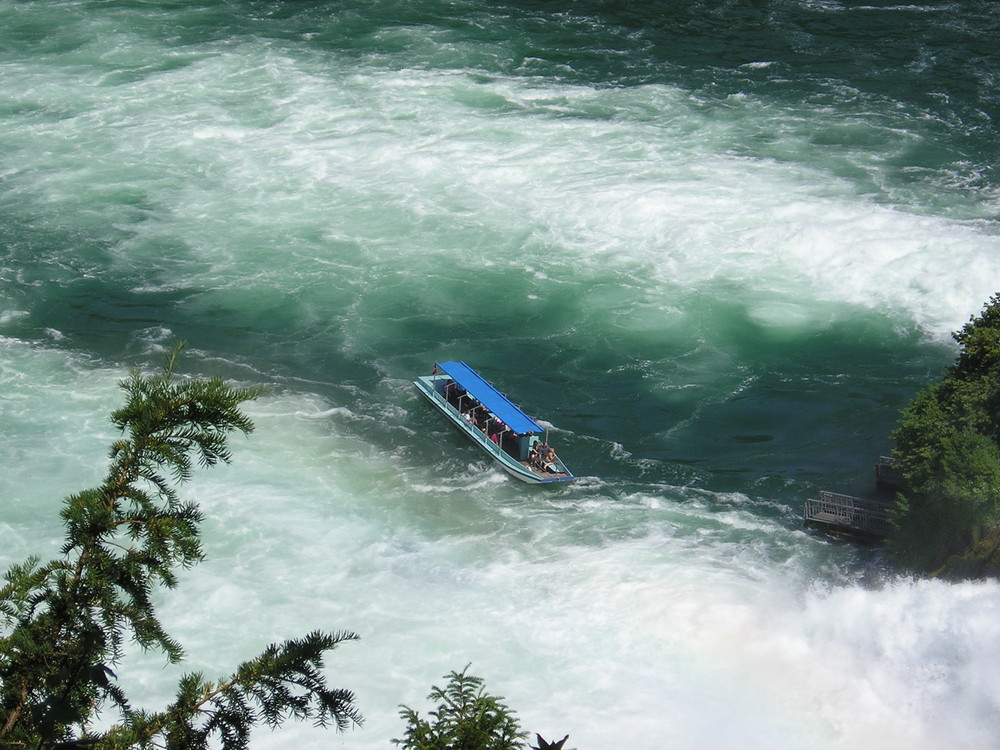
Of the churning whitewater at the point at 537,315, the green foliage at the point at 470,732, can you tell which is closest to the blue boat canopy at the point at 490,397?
the churning whitewater at the point at 537,315

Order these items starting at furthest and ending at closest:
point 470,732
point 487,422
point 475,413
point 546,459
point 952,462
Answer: point 475,413 < point 487,422 < point 546,459 < point 952,462 < point 470,732

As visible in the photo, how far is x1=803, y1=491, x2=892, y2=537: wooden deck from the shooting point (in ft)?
125

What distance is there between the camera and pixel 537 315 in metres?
50.7

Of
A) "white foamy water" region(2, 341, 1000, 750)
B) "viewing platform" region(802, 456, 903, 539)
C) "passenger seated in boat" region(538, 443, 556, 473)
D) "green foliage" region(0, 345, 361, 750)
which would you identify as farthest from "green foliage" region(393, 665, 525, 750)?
"passenger seated in boat" region(538, 443, 556, 473)

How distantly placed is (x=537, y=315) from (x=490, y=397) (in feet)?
30.0

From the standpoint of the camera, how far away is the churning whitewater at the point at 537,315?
34312mm

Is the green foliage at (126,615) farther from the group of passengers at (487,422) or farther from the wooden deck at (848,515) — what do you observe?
the wooden deck at (848,515)

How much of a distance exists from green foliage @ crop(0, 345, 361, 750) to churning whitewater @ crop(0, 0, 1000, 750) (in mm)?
15427

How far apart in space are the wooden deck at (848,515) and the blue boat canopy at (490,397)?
883cm

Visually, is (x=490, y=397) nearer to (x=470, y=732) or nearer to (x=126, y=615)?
(x=470, y=732)

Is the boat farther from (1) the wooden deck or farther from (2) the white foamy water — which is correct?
(1) the wooden deck

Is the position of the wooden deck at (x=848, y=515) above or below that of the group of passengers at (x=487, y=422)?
below

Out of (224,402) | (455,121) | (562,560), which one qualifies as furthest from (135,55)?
(224,402)

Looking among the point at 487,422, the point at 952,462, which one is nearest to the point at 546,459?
the point at 487,422
